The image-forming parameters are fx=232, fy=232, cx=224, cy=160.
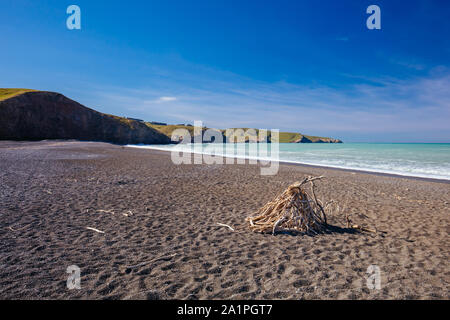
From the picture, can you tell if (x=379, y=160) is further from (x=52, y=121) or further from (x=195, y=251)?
(x=52, y=121)

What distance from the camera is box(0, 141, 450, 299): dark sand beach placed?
315 centimetres

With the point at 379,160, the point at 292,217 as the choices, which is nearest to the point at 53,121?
the point at 379,160

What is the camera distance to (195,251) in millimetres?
Result: 4230

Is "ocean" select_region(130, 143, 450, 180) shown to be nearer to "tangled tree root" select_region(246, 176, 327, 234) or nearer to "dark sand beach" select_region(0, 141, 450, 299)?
"dark sand beach" select_region(0, 141, 450, 299)

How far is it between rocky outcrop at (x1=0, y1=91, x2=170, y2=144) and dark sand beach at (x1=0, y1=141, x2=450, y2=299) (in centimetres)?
5550

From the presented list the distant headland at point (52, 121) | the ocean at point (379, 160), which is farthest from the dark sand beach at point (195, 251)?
the distant headland at point (52, 121)

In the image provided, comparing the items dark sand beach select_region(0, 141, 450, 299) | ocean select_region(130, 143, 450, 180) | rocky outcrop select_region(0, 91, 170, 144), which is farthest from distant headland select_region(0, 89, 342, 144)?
dark sand beach select_region(0, 141, 450, 299)

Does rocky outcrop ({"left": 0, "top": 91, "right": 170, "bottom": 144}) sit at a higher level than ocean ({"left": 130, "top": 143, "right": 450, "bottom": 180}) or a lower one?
higher

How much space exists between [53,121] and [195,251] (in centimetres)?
6669

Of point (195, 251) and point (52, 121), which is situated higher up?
point (52, 121)

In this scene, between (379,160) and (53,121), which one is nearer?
(379,160)

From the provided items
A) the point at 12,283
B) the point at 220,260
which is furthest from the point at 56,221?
the point at 220,260

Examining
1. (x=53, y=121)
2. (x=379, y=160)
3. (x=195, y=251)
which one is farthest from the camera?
(x=53, y=121)
